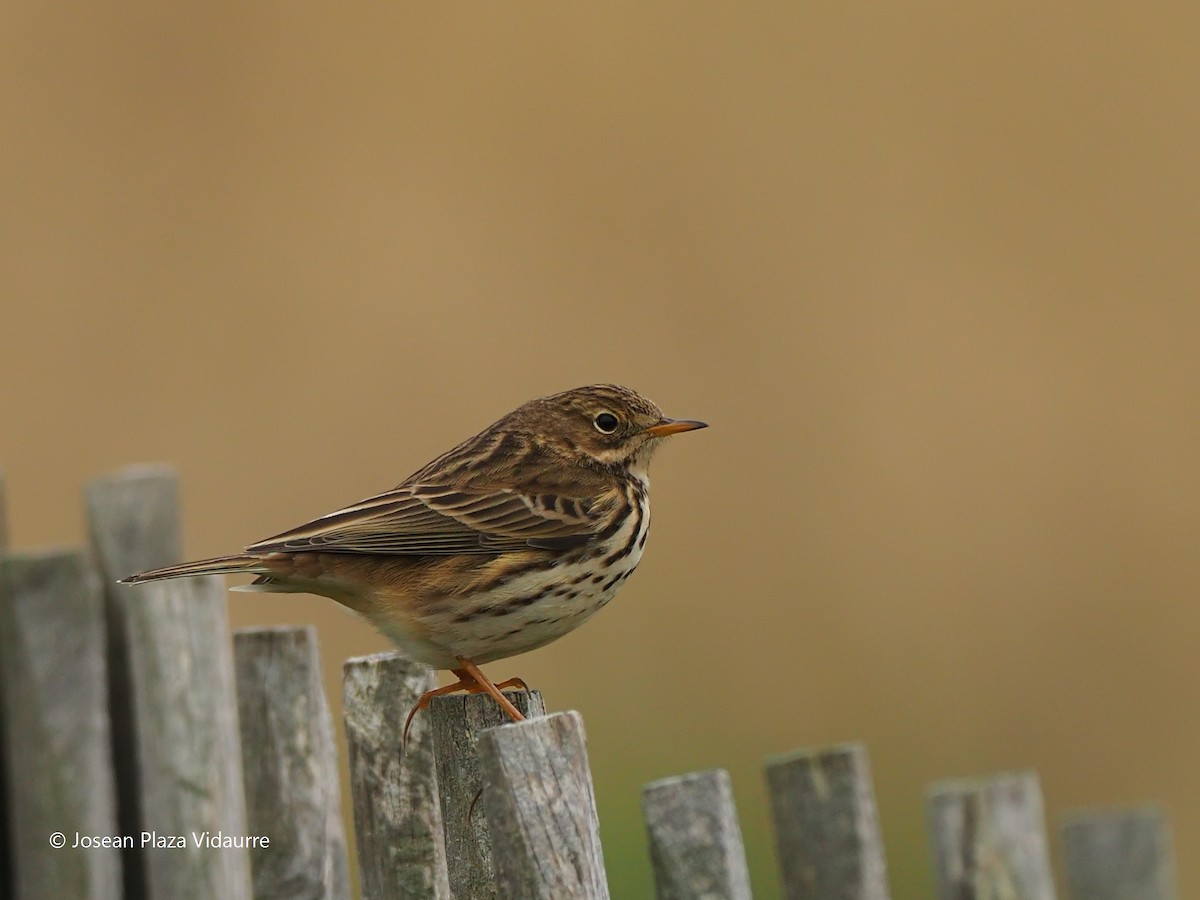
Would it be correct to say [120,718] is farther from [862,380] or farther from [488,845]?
[862,380]

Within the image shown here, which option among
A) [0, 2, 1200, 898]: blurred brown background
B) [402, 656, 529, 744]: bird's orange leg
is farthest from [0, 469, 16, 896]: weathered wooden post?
[0, 2, 1200, 898]: blurred brown background

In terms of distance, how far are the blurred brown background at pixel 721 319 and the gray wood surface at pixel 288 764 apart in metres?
6.03

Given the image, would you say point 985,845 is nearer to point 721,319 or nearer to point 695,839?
point 695,839

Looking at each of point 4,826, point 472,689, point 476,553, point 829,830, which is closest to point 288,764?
point 472,689

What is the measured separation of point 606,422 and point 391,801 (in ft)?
7.23

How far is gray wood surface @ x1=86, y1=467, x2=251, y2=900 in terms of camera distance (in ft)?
17.9

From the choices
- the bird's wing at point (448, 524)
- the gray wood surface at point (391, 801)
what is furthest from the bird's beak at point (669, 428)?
the gray wood surface at point (391, 801)

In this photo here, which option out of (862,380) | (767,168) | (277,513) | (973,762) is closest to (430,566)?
(277,513)

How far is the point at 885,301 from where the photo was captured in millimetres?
14516

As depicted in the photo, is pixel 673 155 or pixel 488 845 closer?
pixel 488 845

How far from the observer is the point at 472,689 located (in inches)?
238

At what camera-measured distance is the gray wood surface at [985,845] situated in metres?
4.05

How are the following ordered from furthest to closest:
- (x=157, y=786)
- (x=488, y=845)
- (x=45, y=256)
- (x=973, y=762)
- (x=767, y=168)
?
(x=767, y=168) < (x=45, y=256) < (x=973, y=762) < (x=157, y=786) < (x=488, y=845)

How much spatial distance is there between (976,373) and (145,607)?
990cm
